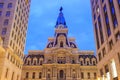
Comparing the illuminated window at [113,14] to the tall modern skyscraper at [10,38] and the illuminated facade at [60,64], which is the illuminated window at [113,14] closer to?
the tall modern skyscraper at [10,38]

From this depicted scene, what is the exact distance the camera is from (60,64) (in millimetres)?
56406

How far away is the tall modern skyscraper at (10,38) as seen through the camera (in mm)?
34938

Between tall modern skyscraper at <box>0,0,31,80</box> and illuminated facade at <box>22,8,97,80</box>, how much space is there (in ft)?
42.2

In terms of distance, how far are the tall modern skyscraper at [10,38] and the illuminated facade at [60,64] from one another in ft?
42.2

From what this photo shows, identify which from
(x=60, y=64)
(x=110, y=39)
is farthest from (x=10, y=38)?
(x=60, y=64)

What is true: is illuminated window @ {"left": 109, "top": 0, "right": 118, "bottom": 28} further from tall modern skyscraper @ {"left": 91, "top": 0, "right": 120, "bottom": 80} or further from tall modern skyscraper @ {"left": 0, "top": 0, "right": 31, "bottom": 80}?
tall modern skyscraper @ {"left": 0, "top": 0, "right": 31, "bottom": 80}

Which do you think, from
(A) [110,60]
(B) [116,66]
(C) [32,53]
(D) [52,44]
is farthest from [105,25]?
(C) [32,53]

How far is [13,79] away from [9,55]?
7.27 metres

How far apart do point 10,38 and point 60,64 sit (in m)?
24.7

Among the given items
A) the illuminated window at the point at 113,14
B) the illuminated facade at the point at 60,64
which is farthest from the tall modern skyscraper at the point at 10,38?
the illuminated window at the point at 113,14

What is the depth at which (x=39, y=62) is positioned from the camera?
59.5 metres

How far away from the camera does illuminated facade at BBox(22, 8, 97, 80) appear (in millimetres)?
55522

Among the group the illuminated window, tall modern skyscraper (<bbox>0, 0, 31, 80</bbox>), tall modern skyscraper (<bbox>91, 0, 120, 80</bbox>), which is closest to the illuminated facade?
tall modern skyscraper (<bbox>0, 0, 31, 80</bbox>)

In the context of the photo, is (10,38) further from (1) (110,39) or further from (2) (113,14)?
(2) (113,14)
